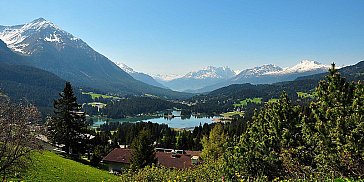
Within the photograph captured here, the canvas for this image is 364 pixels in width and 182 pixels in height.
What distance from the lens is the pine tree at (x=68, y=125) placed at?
48219mm

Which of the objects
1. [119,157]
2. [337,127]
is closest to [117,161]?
[119,157]

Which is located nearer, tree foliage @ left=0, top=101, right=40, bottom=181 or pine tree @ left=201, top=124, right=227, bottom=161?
tree foliage @ left=0, top=101, right=40, bottom=181

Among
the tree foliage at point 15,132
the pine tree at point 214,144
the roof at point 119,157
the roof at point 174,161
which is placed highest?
the tree foliage at point 15,132

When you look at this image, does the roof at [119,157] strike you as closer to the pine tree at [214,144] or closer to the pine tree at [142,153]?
the pine tree at [142,153]

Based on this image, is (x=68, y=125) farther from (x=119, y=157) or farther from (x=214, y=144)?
(x=214, y=144)

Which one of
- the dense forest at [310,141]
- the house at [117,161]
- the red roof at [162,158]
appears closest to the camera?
the dense forest at [310,141]

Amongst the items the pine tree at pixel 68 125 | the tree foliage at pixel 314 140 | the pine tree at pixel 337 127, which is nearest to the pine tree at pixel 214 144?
the pine tree at pixel 68 125

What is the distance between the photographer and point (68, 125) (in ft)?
160

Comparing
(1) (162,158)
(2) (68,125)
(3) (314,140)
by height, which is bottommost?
(1) (162,158)

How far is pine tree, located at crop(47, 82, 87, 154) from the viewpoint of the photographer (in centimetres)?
4822

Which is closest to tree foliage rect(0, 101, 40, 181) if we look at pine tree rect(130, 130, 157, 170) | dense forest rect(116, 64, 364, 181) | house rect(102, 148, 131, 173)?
dense forest rect(116, 64, 364, 181)

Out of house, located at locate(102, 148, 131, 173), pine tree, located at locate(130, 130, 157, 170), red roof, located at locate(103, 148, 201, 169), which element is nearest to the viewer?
pine tree, located at locate(130, 130, 157, 170)

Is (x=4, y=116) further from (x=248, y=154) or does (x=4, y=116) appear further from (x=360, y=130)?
(x=360, y=130)

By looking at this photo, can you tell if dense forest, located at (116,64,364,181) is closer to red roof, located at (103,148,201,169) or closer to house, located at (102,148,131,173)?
red roof, located at (103,148,201,169)
